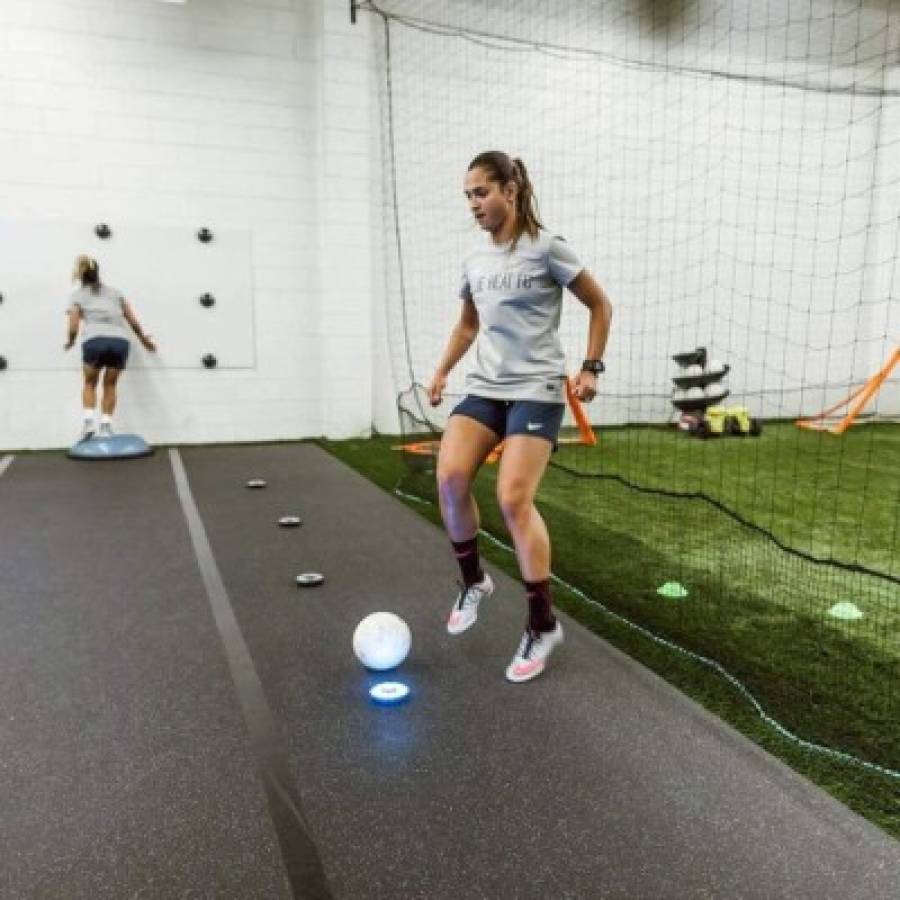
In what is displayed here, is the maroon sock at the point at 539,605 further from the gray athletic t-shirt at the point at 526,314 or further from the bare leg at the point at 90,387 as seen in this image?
the bare leg at the point at 90,387

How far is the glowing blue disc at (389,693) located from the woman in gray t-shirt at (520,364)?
1.06 feet

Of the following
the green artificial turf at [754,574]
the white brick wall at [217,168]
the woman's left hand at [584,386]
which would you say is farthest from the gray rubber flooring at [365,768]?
the white brick wall at [217,168]

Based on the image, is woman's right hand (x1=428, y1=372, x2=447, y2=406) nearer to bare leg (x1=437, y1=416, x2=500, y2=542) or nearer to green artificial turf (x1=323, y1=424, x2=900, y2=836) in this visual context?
bare leg (x1=437, y1=416, x2=500, y2=542)

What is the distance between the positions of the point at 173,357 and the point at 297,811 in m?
5.55

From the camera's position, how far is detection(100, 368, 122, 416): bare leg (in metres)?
6.02

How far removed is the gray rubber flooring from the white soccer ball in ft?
0.24

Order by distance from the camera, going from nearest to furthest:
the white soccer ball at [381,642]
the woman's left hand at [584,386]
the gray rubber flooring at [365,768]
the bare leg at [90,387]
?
the gray rubber flooring at [365,768], the woman's left hand at [584,386], the white soccer ball at [381,642], the bare leg at [90,387]

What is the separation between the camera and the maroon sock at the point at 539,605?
2.24m

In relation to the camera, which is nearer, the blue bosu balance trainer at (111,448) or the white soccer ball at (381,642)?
the white soccer ball at (381,642)

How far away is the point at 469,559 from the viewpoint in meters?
2.54

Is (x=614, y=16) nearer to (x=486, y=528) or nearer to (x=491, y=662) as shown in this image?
(x=486, y=528)

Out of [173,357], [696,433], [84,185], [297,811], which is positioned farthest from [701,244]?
[297,811]

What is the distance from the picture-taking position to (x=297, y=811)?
162 centimetres

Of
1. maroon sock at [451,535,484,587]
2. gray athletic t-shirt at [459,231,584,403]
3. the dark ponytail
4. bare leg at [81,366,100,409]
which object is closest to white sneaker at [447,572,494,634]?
maroon sock at [451,535,484,587]
